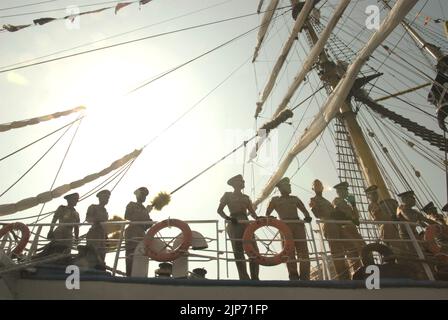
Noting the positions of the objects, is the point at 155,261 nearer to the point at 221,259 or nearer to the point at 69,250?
the point at 221,259

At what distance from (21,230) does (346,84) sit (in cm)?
959

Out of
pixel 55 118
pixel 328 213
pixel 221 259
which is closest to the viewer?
pixel 221 259

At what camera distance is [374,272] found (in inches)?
188

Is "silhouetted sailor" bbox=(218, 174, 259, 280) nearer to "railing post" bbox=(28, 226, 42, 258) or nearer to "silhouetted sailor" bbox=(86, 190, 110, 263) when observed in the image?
"silhouetted sailor" bbox=(86, 190, 110, 263)

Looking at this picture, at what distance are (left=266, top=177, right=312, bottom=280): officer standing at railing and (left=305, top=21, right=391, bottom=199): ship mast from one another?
628 cm

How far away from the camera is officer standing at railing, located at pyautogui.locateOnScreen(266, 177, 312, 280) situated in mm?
5359

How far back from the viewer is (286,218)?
5.95 metres

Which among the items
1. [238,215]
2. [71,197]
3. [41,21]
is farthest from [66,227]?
[41,21]

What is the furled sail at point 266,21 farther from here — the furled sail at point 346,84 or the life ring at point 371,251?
the life ring at point 371,251

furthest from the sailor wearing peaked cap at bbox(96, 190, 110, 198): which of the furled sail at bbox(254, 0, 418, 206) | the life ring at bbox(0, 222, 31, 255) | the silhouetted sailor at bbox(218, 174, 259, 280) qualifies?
the furled sail at bbox(254, 0, 418, 206)

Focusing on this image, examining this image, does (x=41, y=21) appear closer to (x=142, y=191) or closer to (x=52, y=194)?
(x=52, y=194)
